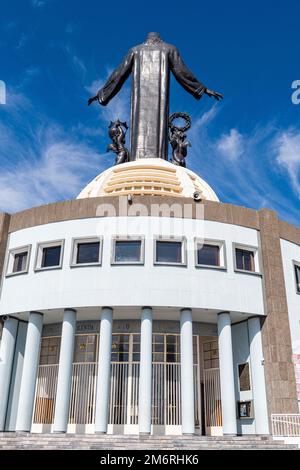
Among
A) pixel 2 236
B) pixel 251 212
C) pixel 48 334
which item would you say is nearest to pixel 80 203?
pixel 2 236

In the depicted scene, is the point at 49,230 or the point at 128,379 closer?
the point at 128,379

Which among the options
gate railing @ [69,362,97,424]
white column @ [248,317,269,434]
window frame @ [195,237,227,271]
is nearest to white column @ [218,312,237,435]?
white column @ [248,317,269,434]

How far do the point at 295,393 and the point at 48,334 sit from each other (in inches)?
469

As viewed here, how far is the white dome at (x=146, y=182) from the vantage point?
89.4ft

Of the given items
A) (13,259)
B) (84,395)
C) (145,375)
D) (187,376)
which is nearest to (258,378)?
(187,376)

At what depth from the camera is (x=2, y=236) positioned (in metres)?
23.1

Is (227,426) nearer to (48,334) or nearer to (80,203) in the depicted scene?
(48,334)

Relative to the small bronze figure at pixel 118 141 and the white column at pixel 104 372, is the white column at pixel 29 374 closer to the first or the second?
the white column at pixel 104 372

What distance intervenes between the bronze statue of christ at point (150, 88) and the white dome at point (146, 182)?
15.5 ft

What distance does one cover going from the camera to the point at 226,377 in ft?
63.5

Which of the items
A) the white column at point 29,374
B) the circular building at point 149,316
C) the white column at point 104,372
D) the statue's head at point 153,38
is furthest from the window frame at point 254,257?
the statue's head at point 153,38

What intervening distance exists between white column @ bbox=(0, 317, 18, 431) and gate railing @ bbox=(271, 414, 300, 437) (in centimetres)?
1185

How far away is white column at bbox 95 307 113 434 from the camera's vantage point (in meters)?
18.1

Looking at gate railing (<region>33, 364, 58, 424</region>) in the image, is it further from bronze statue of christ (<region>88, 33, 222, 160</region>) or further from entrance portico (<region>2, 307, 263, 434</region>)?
bronze statue of christ (<region>88, 33, 222, 160</region>)
